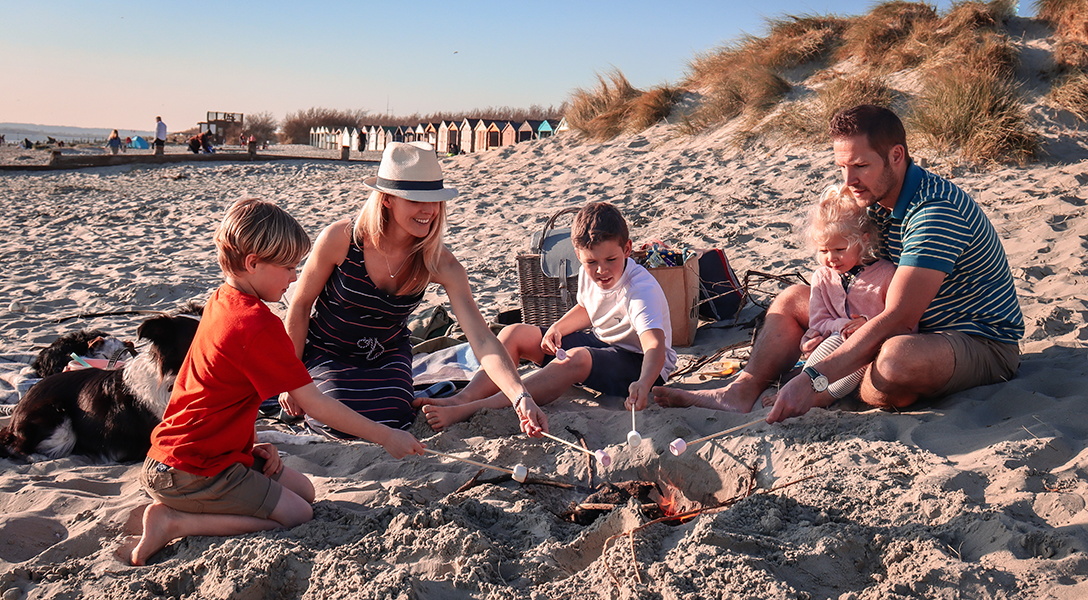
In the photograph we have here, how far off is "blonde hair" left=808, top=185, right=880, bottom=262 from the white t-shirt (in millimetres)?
765

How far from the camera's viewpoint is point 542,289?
471 cm

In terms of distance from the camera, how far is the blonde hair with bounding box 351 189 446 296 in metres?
3.12

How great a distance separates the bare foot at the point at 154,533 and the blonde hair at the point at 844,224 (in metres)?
2.76

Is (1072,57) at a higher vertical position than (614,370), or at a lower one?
higher

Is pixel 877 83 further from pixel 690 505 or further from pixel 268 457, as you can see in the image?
pixel 268 457

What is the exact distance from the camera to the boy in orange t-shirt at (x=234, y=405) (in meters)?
2.19

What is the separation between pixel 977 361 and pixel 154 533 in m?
3.19

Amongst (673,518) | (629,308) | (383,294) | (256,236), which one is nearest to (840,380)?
(629,308)

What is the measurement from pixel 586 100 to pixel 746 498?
11243mm

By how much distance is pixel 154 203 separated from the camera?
38.2ft

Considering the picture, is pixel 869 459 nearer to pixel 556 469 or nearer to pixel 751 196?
pixel 556 469

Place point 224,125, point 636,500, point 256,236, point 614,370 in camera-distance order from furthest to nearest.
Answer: point 224,125, point 614,370, point 636,500, point 256,236

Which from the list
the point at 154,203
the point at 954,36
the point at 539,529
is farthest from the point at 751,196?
the point at 154,203

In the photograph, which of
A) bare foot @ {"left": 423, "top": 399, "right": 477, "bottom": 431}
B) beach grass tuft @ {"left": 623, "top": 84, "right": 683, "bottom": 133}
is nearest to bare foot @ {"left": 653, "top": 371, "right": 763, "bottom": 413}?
bare foot @ {"left": 423, "top": 399, "right": 477, "bottom": 431}
